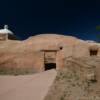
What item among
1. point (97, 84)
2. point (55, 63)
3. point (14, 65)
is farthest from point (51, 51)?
point (97, 84)

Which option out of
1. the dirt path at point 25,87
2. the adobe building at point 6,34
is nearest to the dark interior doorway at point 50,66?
the adobe building at point 6,34

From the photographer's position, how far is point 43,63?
26656 millimetres

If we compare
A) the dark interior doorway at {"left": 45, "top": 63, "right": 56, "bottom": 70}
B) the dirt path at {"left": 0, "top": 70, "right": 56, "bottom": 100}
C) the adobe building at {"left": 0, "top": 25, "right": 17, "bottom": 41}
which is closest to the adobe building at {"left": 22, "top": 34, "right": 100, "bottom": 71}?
the dark interior doorway at {"left": 45, "top": 63, "right": 56, "bottom": 70}

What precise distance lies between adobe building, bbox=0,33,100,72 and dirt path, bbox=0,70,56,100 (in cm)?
907

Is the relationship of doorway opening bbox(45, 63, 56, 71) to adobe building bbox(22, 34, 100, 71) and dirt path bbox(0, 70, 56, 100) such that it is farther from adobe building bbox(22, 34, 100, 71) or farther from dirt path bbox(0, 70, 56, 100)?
dirt path bbox(0, 70, 56, 100)

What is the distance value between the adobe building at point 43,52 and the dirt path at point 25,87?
9072 mm

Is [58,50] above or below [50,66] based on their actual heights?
above

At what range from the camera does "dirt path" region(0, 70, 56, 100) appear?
1366 cm

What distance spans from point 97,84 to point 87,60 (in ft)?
6.90

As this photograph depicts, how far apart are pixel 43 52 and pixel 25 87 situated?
12.4 meters

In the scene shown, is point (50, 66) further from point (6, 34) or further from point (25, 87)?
point (25, 87)

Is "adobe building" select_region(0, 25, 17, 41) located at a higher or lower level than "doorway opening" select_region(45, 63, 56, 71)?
higher

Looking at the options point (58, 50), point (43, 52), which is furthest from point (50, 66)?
point (58, 50)

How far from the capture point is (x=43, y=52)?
27266 millimetres
